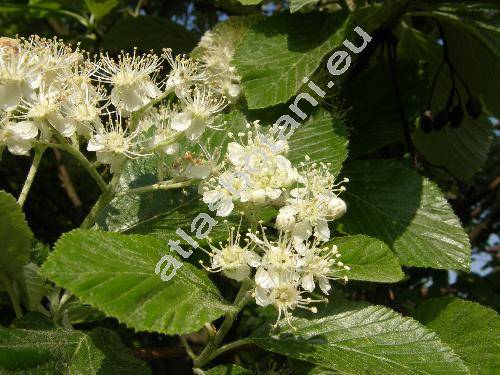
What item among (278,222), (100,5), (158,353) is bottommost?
(158,353)

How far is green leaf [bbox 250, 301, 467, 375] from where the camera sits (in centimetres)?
123

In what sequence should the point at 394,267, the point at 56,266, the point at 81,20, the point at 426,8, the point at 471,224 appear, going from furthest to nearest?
the point at 471,224
the point at 81,20
the point at 426,8
the point at 394,267
the point at 56,266

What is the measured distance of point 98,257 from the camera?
1.13 m

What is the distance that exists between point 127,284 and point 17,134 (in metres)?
0.45

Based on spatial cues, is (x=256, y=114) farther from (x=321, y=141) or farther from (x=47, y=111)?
(x=47, y=111)

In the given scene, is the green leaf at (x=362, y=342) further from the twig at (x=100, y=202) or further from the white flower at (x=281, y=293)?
the twig at (x=100, y=202)

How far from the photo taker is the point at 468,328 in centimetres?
154

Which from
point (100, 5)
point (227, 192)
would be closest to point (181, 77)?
point (227, 192)

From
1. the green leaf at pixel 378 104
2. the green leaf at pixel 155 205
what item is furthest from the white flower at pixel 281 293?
the green leaf at pixel 378 104

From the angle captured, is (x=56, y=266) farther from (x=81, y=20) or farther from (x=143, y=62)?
(x=81, y=20)

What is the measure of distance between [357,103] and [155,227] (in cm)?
74

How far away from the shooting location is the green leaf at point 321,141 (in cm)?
155

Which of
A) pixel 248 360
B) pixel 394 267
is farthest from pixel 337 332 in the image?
pixel 248 360

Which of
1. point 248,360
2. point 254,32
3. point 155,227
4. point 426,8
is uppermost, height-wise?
point 426,8
